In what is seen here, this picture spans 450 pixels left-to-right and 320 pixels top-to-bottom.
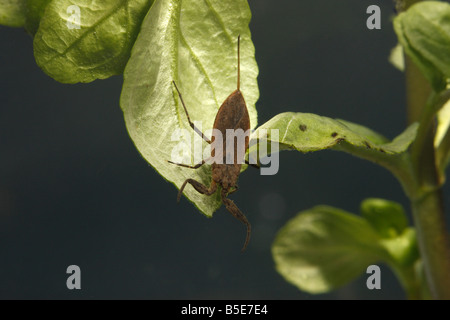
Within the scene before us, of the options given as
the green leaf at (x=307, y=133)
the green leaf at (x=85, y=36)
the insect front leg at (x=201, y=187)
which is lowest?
the insect front leg at (x=201, y=187)

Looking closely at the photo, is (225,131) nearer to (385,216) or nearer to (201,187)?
(201,187)

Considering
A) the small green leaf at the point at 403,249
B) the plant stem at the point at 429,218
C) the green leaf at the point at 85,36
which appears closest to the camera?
the green leaf at the point at 85,36

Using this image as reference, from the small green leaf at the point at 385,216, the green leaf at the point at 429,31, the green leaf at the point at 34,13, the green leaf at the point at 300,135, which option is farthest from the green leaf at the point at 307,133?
the small green leaf at the point at 385,216

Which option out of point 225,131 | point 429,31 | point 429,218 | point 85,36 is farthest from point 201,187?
point 429,218

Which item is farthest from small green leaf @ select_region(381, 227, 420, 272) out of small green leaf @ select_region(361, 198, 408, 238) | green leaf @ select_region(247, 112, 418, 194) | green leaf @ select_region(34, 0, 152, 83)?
green leaf @ select_region(34, 0, 152, 83)

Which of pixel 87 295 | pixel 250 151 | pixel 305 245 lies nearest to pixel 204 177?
pixel 250 151

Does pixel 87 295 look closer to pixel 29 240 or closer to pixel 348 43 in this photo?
pixel 29 240

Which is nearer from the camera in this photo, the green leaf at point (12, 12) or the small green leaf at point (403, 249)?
the green leaf at point (12, 12)

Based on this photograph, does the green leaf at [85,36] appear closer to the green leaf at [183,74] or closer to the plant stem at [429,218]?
the green leaf at [183,74]
